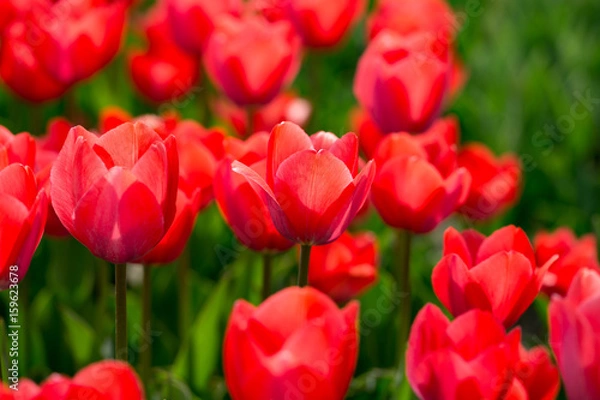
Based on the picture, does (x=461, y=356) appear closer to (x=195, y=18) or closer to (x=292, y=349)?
(x=292, y=349)

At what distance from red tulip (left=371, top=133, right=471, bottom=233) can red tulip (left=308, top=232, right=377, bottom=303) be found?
0.32 feet

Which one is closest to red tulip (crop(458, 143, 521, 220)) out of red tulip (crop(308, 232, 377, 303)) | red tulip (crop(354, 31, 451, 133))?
red tulip (crop(354, 31, 451, 133))

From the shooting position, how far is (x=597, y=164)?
7.84 ft

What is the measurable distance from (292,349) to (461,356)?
138 mm

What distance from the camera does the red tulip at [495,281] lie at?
748 millimetres

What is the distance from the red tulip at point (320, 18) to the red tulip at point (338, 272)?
49 cm

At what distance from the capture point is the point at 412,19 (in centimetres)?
→ 154

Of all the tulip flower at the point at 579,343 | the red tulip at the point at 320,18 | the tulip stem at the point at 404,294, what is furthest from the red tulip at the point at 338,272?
the red tulip at the point at 320,18

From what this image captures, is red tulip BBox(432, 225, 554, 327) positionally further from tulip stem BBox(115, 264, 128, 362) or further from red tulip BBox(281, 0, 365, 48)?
red tulip BBox(281, 0, 365, 48)

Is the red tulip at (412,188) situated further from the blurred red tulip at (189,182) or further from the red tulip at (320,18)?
the red tulip at (320,18)

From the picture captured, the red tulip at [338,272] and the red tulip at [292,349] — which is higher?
the red tulip at [292,349]

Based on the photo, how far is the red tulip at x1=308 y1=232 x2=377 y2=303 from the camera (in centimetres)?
105

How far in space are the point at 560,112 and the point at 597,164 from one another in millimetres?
359

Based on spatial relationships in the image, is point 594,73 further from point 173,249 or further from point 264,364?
point 264,364
